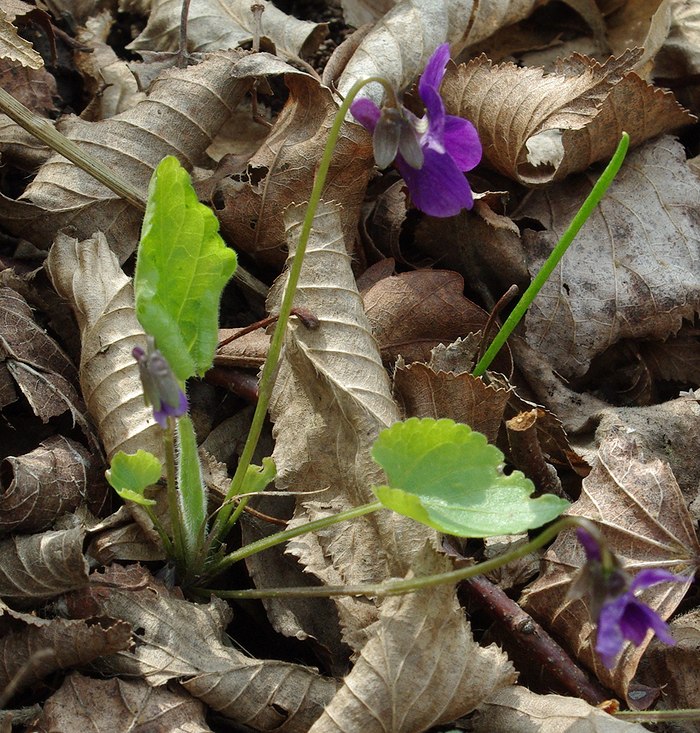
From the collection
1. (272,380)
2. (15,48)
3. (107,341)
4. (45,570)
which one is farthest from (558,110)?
(45,570)

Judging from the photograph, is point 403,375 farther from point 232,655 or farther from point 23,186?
point 23,186

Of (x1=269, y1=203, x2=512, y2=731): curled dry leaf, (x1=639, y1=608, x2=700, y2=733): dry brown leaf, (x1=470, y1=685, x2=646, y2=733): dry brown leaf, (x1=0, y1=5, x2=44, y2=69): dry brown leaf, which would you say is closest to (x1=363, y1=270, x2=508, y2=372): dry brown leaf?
(x1=269, y1=203, x2=512, y2=731): curled dry leaf

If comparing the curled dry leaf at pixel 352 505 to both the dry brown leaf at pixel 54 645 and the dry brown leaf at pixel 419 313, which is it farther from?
the dry brown leaf at pixel 54 645

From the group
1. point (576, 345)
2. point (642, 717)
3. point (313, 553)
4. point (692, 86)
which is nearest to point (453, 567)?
point (313, 553)

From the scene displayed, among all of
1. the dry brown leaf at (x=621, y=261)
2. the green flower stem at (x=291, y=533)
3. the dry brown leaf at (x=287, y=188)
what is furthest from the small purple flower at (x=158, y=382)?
the dry brown leaf at (x=621, y=261)

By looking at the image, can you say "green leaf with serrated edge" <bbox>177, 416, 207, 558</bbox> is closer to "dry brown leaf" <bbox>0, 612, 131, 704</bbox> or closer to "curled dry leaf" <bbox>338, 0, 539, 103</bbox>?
"dry brown leaf" <bbox>0, 612, 131, 704</bbox>

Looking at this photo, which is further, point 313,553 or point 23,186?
point 23,186
